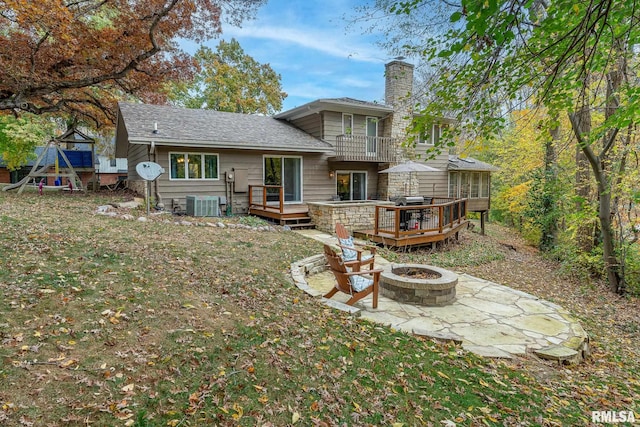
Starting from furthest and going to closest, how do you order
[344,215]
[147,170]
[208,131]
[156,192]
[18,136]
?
[18,136] → [208,131] → [156,192] → [344,215] → [147,170]

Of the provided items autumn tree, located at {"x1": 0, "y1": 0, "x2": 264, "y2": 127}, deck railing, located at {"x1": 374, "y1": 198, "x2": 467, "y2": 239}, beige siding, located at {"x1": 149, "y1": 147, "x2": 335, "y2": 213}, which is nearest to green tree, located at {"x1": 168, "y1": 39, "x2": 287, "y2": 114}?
autumn tree, located at {"x1": 0, "y1": 0, "x2": 264, "y2": 127}

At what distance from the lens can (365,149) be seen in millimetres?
13867

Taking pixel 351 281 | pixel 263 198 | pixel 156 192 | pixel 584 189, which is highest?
pixel 584 189

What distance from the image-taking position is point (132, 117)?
11445 mm

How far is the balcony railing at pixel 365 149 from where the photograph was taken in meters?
13.4

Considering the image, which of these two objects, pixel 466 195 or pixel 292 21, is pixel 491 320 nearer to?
pixel 292 21

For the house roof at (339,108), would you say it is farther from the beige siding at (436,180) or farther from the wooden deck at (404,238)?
the wooden deck at (404,238)

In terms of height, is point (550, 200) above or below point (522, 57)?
below

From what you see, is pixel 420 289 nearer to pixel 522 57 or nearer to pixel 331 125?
pixel 522 57

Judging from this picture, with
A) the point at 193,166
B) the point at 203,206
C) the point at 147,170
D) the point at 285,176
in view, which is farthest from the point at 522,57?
the point at 285,176

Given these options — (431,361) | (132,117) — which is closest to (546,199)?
(431,361)

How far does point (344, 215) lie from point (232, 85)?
17.9 m

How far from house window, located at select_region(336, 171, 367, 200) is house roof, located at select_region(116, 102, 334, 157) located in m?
1.74

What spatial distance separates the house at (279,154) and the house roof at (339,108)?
42 mm
